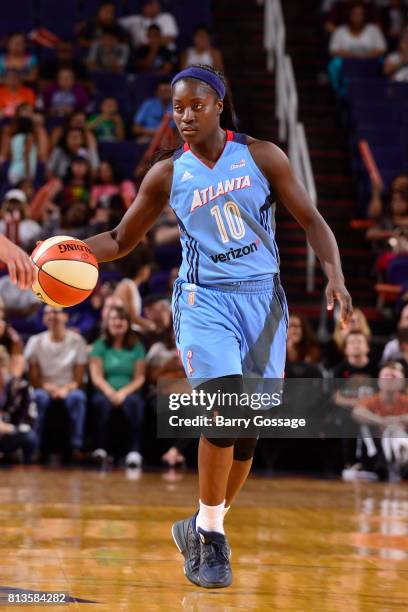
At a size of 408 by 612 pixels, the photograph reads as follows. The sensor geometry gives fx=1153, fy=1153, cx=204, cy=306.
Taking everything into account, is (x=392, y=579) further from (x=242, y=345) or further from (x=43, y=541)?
(x=43, y=541)

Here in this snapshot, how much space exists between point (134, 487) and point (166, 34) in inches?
302

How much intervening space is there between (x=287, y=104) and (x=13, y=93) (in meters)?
3.17

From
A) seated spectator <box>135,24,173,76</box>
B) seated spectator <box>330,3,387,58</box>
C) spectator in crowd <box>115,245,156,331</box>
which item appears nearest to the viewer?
spectator in crowd <box>115,245,156,331</box>

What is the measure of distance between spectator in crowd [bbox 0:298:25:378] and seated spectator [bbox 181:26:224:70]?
5.30 meters

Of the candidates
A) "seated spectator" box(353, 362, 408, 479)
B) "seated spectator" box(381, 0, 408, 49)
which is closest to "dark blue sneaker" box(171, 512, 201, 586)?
"seated spectator" box(353, 362, 408, 479)

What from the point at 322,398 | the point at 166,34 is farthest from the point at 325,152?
the point at 322,398

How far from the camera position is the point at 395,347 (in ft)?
32.0

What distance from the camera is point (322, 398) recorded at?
9.62 m

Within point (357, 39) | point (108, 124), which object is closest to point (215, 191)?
point (108, 124)

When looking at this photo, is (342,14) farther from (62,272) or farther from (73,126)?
Result: (62,272)

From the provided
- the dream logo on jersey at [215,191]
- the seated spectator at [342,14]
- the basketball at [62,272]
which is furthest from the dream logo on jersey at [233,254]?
the seated spectator at [342,14]

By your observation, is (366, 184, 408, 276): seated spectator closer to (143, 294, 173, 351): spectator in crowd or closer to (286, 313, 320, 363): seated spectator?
(286, 313, 320, 363): seated spectator

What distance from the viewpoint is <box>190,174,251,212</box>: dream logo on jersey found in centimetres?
454

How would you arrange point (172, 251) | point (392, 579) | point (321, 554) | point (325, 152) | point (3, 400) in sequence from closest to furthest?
point (392, 579), point (321, 554), point (3, 400), point (172, 251), point (325, 152)
